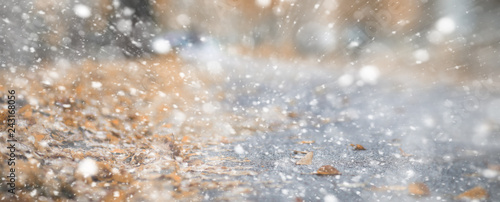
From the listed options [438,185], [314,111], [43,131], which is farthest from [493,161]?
[43,131]

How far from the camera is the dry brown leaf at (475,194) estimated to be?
78.4 inches

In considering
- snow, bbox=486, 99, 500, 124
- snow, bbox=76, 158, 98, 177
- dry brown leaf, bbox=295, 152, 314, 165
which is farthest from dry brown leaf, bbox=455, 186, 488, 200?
snow, bbox=76, 158, 98, 177

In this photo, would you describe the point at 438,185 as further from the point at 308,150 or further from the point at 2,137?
the point at 2,137

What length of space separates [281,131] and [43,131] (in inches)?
141

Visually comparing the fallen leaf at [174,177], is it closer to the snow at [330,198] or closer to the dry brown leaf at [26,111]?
the snow at [330,198]

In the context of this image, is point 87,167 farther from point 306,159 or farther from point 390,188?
point 390,188

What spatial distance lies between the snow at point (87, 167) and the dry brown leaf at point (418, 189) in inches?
125

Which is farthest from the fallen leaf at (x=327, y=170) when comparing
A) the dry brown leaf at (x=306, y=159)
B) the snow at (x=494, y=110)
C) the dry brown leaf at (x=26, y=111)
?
the dry brown leaf at (x=26, y=111)

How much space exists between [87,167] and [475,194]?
12.3ft

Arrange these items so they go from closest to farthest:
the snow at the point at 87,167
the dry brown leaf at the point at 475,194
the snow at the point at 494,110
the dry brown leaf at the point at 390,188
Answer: the dry brown leaf at the point at 475,194 → the dry brown leaf at the point at 390,188 → the snow at the point at 87,167 → the snow at the point at 494,110

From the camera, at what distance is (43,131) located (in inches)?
120

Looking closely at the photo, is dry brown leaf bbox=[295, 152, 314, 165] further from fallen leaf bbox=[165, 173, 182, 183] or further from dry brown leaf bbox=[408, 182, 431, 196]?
fallen leaf bbox=[165, 173, 182, 183]

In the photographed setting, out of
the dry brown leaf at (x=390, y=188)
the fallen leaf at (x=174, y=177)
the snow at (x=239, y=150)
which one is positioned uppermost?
the snow at (x=239, y=150)

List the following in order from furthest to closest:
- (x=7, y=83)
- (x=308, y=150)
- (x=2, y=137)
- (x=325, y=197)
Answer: (x=308, y=150) → (x=7, y=83) → (x=2, y=137) → (x=325, y=197)
